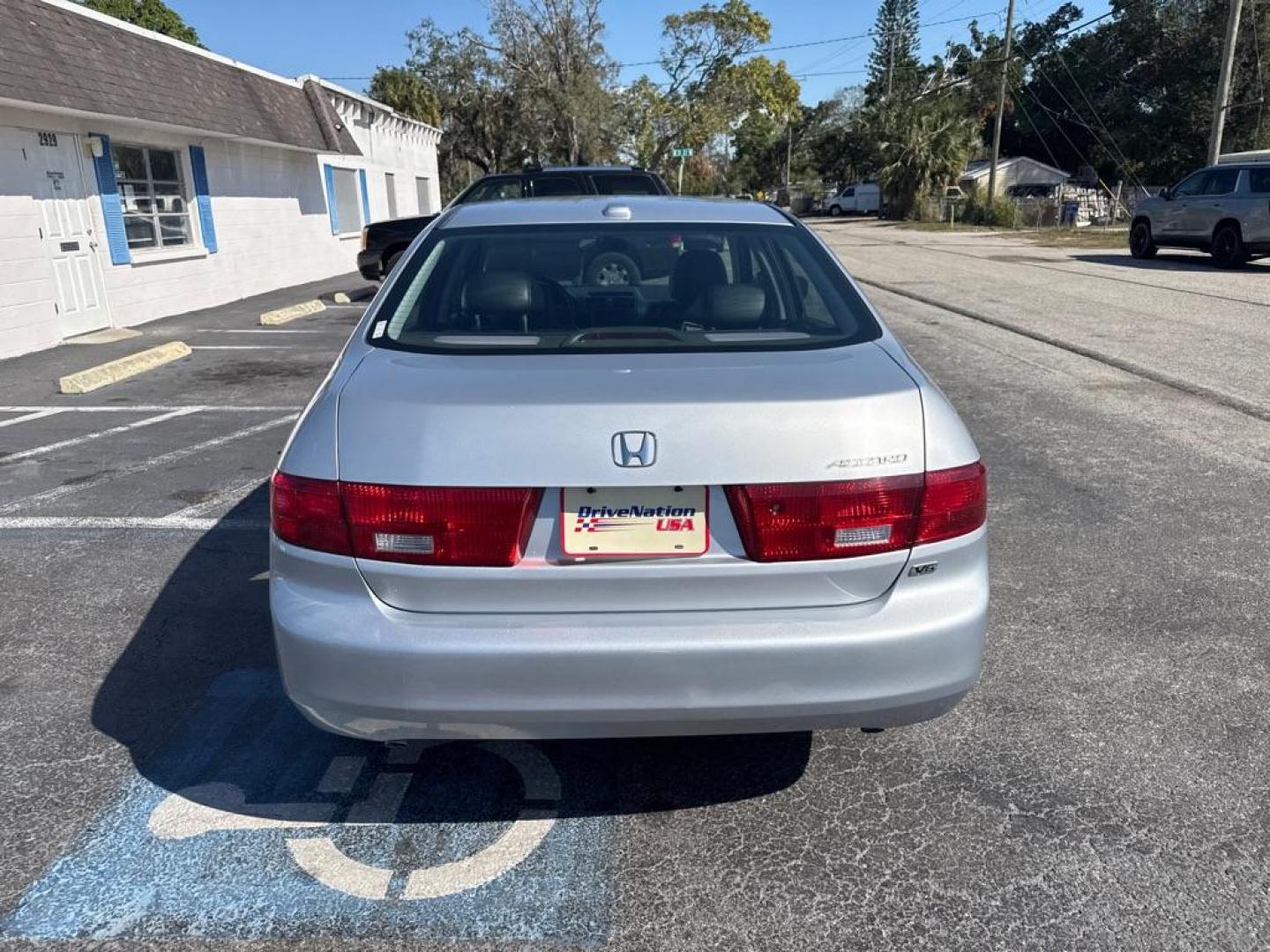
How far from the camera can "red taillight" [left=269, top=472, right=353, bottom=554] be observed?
2.25 metres

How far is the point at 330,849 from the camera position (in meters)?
2.56

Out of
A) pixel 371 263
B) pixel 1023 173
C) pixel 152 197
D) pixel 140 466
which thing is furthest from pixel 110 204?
pixel 1023 173

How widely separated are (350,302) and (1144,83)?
49.2 m

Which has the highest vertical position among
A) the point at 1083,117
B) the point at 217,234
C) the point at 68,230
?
the point at 1083,117

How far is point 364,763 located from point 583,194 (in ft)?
25.3

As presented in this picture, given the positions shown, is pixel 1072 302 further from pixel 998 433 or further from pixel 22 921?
pixel 22 921

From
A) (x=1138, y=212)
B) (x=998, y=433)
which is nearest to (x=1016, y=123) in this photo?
(x=1138, y=212)

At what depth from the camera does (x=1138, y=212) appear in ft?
66.4

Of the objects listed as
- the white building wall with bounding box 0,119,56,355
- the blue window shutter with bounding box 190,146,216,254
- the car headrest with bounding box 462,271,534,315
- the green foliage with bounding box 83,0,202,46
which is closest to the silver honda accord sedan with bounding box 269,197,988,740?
the car headrest with bounding box 462,271,534,315

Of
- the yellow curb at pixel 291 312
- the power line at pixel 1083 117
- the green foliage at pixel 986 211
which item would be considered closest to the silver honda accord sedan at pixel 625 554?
the yellow curb at pixel 291 312

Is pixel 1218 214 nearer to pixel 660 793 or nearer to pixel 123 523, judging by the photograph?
pixel 123 523

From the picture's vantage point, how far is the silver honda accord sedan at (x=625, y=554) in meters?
2.20

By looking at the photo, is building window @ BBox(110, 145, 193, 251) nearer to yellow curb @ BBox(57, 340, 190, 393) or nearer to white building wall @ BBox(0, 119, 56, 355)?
white building wall @ BBox(0, 119, 56, 355)

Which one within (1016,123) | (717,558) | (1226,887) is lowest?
(1226,887)
